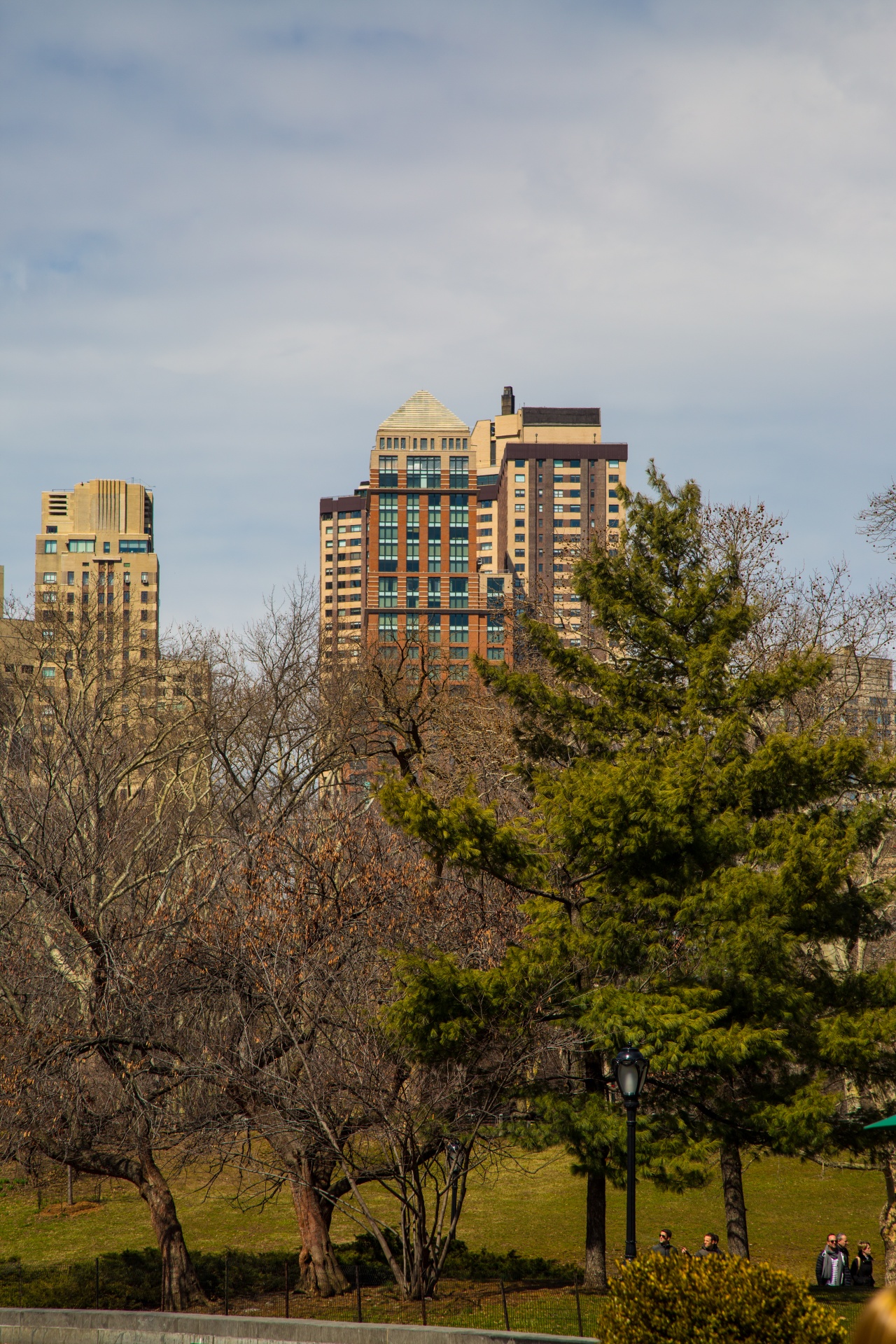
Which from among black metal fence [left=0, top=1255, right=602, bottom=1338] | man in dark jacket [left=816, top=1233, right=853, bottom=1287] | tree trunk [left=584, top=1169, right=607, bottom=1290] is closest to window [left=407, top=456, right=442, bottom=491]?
black metal fence [left=0, top=1255, right=602, bottom=1338]

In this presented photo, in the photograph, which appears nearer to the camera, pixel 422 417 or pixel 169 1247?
pixel 169 1247

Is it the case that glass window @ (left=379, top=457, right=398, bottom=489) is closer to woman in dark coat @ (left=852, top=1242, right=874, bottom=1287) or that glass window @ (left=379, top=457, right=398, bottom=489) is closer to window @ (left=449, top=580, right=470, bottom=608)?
window @ (left=449, top=580, right=470, bottom=608)

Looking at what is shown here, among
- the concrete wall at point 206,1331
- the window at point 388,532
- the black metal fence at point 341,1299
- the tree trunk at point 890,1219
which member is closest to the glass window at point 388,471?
the window at point 388,532

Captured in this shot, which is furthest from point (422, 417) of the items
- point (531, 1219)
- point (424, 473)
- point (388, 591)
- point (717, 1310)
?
point (717, 1310)

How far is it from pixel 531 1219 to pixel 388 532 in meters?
143

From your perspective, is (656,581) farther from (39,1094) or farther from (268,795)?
(268,795)

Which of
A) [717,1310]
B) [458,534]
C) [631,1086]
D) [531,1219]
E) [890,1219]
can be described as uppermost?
[458,534]

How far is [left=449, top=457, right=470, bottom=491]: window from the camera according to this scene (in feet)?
547

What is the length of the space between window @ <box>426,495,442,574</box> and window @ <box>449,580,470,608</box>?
2.92 metres

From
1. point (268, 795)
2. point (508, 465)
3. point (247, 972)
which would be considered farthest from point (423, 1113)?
point (508, 465)

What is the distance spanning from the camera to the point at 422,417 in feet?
578

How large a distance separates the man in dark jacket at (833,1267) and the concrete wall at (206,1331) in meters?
7.23

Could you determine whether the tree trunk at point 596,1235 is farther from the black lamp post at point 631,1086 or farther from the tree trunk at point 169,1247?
the tree trunk at point 169,1247

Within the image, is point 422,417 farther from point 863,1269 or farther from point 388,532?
point 863,1269
